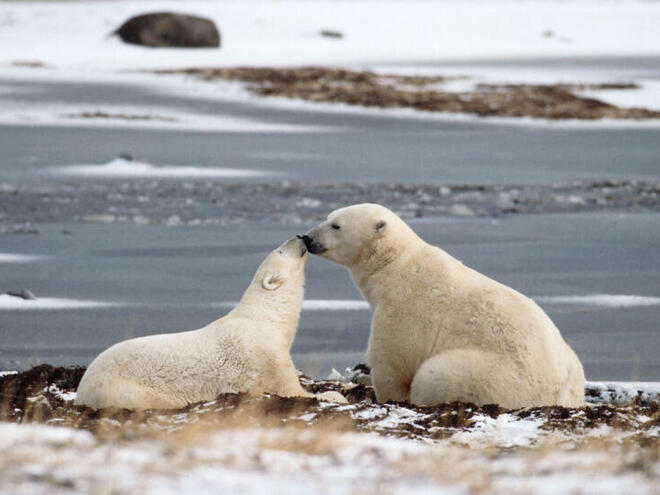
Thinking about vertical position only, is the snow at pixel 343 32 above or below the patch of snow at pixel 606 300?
above

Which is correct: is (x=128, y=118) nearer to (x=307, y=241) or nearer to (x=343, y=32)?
(x=307, y=241)

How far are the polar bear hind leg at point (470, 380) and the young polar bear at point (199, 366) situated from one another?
0.55 metres

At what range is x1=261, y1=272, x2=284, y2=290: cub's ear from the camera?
6625 mm

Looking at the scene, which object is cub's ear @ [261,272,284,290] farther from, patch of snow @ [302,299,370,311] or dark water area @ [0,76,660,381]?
patch of snow @ [302,299,370,311]

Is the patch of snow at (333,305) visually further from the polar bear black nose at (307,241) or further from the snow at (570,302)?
the polar bear black nose at (307,241)

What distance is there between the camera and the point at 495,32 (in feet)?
195

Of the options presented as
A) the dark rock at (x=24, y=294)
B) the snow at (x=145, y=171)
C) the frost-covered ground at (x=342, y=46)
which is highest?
the frost-covered ground at (x=342, y=46)

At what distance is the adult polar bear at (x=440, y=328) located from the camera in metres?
6.13

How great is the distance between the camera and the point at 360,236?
6926mm

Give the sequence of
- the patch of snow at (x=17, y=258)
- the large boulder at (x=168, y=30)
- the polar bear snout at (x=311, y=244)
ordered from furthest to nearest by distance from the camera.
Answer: the large boulder at (x=168, y=30) < the patch of snow at (x=17, y=258) < the polar bear snout at (x=311, y=244)

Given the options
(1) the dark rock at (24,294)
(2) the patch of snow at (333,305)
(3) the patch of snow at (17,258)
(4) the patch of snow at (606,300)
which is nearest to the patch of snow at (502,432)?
(2) the patch of snow at (333,305)

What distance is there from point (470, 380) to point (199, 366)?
1.35 meters

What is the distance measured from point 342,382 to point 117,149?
45.9 feet

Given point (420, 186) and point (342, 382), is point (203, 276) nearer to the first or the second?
point (342, 382)
